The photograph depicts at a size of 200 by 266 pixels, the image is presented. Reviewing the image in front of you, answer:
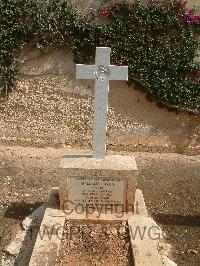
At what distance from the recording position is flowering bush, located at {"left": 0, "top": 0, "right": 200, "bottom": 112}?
805 cm

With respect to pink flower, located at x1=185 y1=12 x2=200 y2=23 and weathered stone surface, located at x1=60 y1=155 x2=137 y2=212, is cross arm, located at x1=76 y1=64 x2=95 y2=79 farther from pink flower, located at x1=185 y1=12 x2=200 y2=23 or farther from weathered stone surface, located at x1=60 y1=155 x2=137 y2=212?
pink flower, located at x1=185 y1=12 x2=200 y2=23

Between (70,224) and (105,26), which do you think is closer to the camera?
(70,224)

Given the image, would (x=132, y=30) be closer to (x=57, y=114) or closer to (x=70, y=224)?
(x=57, y=114)

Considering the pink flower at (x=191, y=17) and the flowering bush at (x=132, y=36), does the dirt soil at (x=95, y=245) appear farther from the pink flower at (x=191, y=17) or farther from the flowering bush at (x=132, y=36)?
the pink flower at (x=191, y=17)

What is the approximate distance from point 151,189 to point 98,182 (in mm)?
1995

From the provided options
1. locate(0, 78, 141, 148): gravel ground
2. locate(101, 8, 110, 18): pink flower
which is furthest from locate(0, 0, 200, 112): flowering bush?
locate(0, 78, 141, 148): gravel ground

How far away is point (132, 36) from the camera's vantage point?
8086mm

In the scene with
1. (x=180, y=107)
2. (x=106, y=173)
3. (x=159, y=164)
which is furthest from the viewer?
(x=180, y=107)

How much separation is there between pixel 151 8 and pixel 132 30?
1.95 ft

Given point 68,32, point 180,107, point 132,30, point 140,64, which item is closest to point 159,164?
point 180,107

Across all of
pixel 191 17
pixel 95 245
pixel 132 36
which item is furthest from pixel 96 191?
pixel 191 17

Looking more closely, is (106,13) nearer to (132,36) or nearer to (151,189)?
(132,36)

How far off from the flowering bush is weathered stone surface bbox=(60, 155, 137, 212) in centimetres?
363

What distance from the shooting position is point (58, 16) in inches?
319
